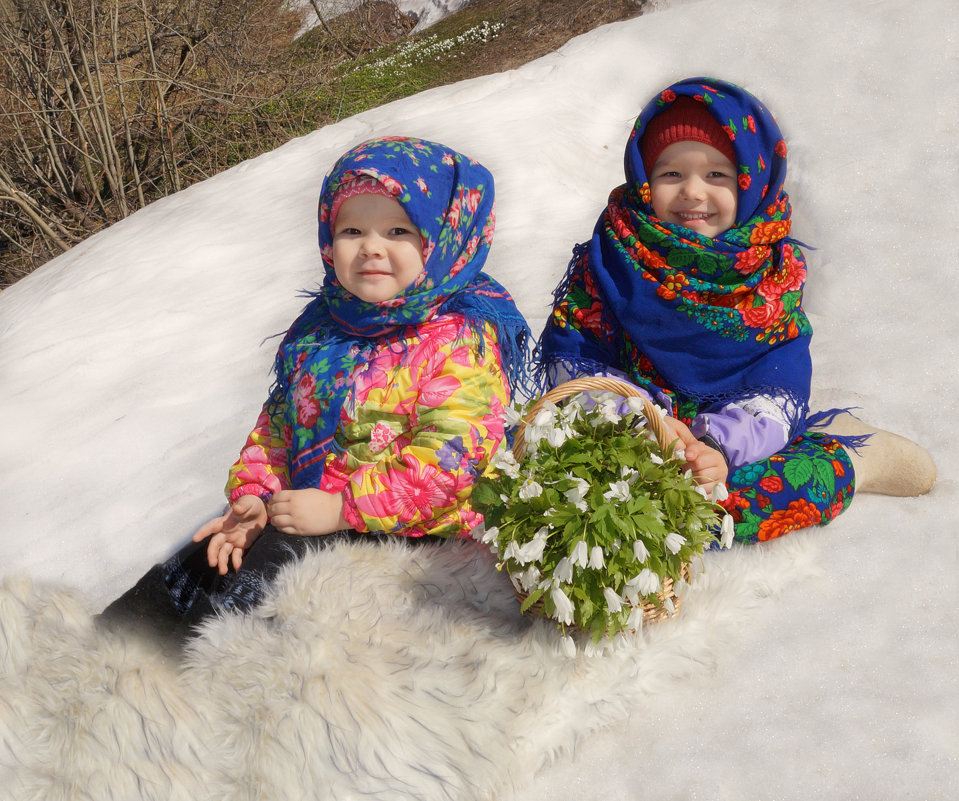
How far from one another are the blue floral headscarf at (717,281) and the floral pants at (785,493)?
0.46 ft

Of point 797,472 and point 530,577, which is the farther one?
point 797,472

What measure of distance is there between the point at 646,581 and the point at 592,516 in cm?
15

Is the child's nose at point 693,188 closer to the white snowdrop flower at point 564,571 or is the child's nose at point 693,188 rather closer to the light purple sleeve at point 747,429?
the light purple sleeve at point 747,429

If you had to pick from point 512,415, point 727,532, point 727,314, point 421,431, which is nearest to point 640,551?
point 727,532

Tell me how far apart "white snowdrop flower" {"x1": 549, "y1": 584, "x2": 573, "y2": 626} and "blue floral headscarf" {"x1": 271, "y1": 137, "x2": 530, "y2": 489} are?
0.64 meters

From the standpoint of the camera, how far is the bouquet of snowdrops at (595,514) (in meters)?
1.54

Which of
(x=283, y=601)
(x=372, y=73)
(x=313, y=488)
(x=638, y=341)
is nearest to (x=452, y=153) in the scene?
(x=638, y=341)

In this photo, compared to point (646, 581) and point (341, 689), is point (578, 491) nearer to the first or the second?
point (646, 581)

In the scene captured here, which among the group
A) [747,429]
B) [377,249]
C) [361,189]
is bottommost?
[747,429]

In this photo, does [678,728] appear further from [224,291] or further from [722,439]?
[224,291]

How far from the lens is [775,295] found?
2.16 m

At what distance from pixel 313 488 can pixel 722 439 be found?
94 centimetres

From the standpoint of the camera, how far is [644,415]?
1.78m

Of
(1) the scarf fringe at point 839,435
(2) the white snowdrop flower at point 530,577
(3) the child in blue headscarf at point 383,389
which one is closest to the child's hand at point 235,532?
(3) the child in blue headscarf at point 383,389
